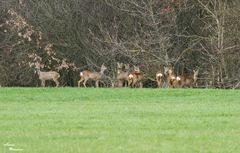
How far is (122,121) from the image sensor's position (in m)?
16.7

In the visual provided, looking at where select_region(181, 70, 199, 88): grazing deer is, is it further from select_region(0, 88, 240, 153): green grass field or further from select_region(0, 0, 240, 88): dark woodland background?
select_region(0, 88, 240, 153): green grass field

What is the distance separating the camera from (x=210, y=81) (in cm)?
3434

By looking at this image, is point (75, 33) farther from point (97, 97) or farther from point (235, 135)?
point (235, 135)

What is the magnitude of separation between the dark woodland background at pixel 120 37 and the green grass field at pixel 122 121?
784 cm

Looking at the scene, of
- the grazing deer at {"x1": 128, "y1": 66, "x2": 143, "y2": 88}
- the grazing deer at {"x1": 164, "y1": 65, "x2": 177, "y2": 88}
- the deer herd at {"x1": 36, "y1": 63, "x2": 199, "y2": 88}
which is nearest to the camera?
the grazing deer at {"x1": 164, "y1": 65, "x2": 177, "y2": 88}

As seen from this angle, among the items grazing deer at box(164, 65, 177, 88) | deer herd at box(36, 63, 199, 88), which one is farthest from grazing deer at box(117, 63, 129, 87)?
grazing deer at box(164, 65, 177, 88)

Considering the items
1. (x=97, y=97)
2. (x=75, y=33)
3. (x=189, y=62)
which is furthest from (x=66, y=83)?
(x=97, y=97)

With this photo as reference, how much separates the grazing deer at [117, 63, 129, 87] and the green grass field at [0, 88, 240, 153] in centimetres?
672

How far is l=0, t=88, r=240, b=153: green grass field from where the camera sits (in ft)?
40.8

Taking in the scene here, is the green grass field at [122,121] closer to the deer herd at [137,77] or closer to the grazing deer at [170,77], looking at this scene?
the grazing deer at [170,77]

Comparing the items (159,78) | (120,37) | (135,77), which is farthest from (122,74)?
(120,37)

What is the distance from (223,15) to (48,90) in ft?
32.1

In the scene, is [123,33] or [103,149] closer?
[103,149]

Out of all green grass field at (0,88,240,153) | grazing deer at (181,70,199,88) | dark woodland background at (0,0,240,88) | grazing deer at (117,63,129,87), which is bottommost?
green grass field at (0,88,240,153)
